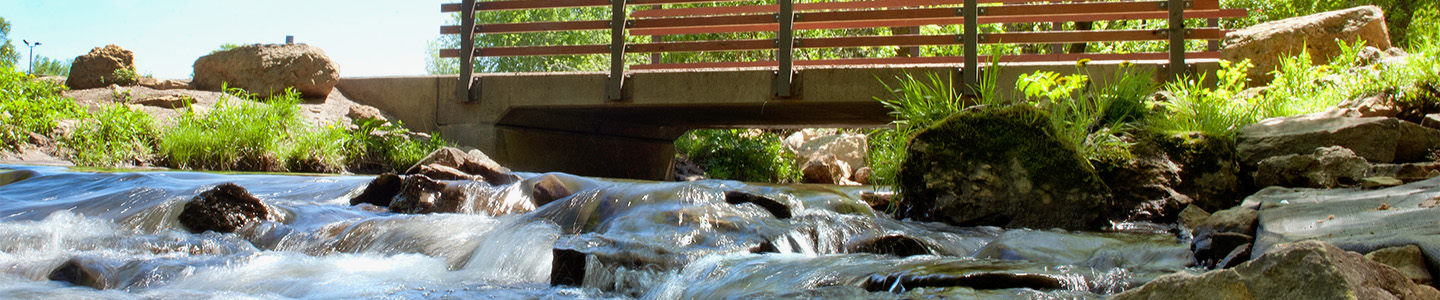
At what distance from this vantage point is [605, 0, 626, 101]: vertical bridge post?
361 inches

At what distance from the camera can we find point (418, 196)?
6.08 m

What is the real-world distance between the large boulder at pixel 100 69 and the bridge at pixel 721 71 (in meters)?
2.91

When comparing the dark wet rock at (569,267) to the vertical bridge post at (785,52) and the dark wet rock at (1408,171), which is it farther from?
the vertical bridge post at (785,52)

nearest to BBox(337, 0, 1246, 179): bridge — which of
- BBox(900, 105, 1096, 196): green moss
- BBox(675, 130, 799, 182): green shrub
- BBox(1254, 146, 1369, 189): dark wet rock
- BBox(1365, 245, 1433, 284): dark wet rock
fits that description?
BBox(900, 105, 1096, 196): green moss

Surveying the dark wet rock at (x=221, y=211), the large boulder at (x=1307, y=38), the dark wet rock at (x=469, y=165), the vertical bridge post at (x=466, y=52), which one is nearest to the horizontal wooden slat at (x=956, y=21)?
the large boulder at (x=1307, y=38)

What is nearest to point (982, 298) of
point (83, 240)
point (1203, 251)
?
point (1203, 251)

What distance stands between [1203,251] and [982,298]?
4.17 feet

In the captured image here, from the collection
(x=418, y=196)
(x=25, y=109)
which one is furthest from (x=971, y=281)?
(x=25, y=109)

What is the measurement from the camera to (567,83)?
9422 millimetres

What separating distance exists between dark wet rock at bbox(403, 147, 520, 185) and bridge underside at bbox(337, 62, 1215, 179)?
7.81 ft

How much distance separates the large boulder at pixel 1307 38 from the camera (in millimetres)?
7969

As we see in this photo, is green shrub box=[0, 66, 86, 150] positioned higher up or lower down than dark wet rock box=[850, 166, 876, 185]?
higher up

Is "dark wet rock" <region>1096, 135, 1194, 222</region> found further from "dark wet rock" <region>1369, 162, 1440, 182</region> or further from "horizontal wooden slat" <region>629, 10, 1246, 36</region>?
"horizontal wooden slat" <region>629, 10, 1246, 36</region>

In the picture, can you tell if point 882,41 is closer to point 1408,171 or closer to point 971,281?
point 1408,171
